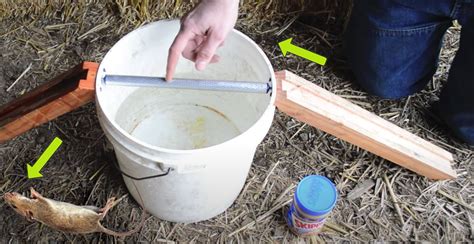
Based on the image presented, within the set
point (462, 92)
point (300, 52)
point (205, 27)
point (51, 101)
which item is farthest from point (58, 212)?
point (462, 92)

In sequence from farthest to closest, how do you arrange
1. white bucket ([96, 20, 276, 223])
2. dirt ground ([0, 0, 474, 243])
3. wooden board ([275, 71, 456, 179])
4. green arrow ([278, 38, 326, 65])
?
green arrow ([278, 38, 326, 65]) < dirt ground ([0, 0, 474, 243]) < wooden board ([275, 71, 456, 179]) < white bucket ([96, 20, 276, 223])

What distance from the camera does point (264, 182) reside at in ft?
4.83

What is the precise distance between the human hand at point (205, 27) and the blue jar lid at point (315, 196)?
1.27 ft

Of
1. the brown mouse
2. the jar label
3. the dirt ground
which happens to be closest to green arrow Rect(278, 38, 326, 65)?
the dirt ground

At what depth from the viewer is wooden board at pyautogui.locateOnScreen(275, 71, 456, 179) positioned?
121 centimetres

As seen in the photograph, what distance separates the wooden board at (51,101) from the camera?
1.14 m

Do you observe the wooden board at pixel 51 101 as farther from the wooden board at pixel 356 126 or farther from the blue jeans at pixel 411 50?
the blue jeans at pixel 411 50

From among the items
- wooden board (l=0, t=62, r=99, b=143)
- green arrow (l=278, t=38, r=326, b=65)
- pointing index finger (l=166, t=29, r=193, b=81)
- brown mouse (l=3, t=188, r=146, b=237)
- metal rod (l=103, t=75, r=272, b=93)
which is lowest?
green arrow (l=278, t=38, r=326, b=65)

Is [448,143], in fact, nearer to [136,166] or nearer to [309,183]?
[309,183]

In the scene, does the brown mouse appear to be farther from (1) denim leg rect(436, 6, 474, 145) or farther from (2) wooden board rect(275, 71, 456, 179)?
(1) denim leg rect(436, 6, 474, 145)

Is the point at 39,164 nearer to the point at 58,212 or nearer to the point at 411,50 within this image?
the point at 58,212

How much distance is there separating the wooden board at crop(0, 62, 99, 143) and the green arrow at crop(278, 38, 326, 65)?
30.3 inches

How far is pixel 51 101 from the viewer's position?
3.81ft

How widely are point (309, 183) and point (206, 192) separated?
25cm
